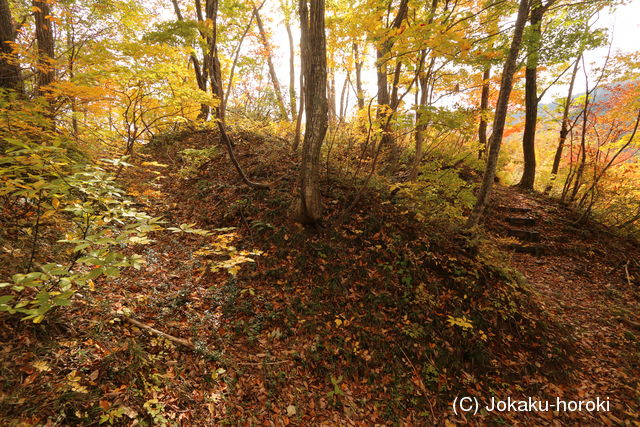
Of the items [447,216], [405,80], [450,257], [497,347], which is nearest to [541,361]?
[497,347]

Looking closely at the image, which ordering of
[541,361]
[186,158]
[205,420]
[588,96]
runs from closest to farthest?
[205,420], [541,361], [186,158], [588,96]

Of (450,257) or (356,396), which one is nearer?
(356,396)

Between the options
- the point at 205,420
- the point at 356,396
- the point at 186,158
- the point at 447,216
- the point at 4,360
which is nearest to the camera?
the point at 4,360

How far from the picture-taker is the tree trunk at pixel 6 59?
5.06 m

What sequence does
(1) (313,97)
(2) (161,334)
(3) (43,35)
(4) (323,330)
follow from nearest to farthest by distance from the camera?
(2) (161,334)
(4) (323,330)
(1) (313,97)
(3) (43,35)

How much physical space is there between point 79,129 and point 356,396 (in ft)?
35.1

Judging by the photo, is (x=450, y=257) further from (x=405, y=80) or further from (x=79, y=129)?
(x=79, y=129)

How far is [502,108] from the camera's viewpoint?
515 cm

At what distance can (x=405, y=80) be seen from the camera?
8375 millimetres

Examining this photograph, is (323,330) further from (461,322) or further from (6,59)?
(6,59)

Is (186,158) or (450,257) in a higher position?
(186,158)

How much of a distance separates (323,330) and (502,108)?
5633 mm

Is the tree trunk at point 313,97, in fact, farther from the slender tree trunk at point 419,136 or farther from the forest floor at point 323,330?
the slender tree trunk at point 419,136

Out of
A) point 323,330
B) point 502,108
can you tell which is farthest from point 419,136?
point 323,330
